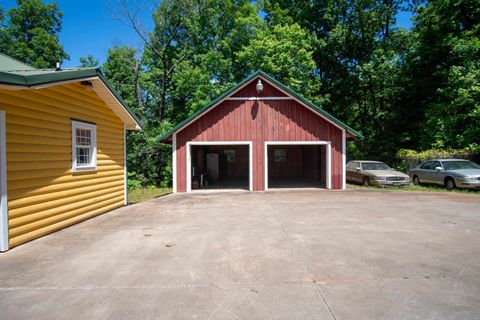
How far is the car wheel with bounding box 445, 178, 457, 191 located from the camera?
43.9 feet

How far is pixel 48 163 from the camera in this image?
6430 mm

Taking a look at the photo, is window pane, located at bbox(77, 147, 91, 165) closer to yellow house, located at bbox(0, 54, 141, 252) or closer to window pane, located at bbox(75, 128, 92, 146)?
yellow house, located at bbox(0, 54, 141, 252)

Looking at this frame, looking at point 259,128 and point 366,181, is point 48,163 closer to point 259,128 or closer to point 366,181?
point 259,128

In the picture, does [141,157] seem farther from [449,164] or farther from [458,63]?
[458,63]

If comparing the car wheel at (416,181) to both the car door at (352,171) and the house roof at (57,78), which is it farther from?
the house roof at (57,78)

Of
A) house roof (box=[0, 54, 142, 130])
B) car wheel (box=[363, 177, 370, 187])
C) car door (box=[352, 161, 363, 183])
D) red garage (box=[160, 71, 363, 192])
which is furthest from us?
car door (box=[352, 161, 363, 183])

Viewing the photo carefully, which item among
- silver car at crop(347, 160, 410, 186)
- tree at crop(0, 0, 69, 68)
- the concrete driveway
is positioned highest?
tree at crop(0, 0, 69, 68)

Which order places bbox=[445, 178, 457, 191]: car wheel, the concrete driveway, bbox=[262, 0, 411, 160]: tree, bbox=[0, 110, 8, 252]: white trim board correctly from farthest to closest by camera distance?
bbox=[262, 0, 411, 160]: tree, bbox=[445, 178, 457, 191]: car wheel, bbox=[0, 110, 8, 252]: white trim board, the concrete driveway

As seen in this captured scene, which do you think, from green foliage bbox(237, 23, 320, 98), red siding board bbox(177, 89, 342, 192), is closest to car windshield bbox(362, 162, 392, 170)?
red siding board bbox(177, 89, 342, 192)

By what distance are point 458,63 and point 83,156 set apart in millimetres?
24695

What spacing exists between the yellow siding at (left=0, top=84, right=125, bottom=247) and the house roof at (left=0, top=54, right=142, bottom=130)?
382 mm

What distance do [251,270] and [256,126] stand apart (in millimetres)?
10766

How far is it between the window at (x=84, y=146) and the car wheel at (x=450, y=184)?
15.6 metres

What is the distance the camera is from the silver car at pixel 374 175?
1453 centimetres
